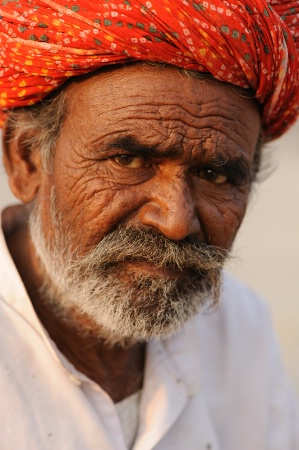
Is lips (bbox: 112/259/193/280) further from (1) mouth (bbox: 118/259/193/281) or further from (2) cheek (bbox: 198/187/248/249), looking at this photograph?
(2) cheek (bbox: 198/187/248/249)

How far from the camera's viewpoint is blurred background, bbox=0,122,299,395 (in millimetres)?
6385

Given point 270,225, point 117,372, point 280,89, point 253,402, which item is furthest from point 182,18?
point 270,225

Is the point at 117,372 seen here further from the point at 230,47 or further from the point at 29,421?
the point at 230,47

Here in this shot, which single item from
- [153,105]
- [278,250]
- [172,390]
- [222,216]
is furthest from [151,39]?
[278,250]

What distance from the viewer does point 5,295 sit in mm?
2740

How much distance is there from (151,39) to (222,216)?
649 mm

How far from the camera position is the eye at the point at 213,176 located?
108 inches

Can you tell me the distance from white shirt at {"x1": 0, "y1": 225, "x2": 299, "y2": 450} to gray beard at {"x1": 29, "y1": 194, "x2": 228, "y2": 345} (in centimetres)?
17

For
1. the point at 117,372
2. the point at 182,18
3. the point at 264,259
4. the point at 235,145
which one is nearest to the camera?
the point at 182,18

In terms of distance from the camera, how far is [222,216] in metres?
2.79

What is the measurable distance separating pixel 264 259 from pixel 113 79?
482cm

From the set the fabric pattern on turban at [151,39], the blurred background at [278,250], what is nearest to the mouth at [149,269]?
the fabric pattern on turban at [151,39]

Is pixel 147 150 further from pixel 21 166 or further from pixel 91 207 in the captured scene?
pixel 21 166

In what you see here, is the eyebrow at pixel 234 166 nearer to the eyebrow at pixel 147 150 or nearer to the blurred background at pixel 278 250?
the eyebrow at pixel 147 150
